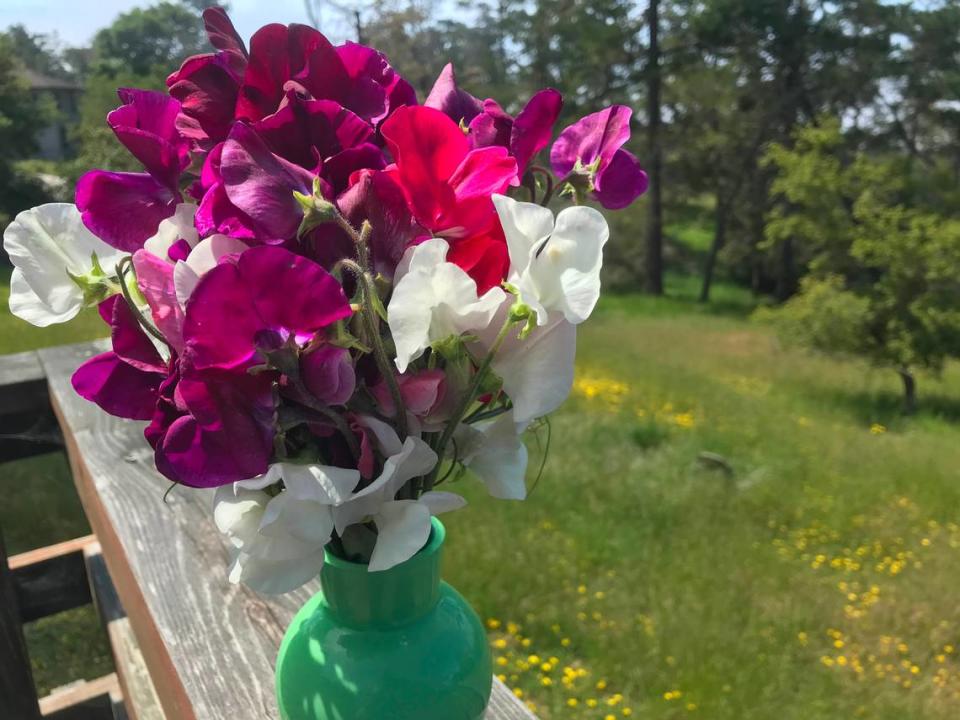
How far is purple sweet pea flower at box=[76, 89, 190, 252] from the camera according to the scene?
659 millimetres

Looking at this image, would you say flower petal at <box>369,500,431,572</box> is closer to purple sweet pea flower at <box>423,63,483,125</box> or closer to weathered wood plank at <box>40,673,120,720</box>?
purple sweet pea flower at <box>423,63,483,125</box>

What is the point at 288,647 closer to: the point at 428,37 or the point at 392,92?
the point at 392,92

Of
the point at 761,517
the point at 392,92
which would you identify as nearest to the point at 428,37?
the point at 761,517

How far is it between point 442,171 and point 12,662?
0.98 m

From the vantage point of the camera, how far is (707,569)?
11.4 feet

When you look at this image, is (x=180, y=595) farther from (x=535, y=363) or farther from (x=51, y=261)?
(x=535, y=363)

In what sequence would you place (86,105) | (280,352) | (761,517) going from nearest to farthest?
(280,352), (761,517), (86,105)

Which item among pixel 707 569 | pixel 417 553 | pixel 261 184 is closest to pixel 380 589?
pixel 417 553

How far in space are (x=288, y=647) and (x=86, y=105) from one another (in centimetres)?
2376

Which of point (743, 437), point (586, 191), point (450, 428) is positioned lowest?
point (743, 437)

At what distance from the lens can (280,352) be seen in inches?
22.8

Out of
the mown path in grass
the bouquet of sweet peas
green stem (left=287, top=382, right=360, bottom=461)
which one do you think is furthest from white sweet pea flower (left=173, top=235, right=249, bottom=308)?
the mown path in grass

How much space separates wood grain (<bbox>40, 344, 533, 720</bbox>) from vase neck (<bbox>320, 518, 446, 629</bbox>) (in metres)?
0.27

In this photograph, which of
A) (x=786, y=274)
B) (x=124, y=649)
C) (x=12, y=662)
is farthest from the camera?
(x=786, y=274)
